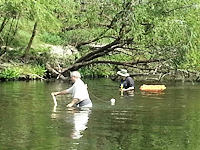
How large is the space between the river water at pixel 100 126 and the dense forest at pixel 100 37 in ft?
32.9

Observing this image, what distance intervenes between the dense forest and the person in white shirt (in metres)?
13.4

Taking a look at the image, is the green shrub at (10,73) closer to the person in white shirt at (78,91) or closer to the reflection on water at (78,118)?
the reflection on water at (78,118)

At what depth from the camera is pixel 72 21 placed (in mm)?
37156

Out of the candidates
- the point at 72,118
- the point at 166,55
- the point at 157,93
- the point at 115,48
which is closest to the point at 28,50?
the point at 115,48

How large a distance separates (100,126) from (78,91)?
3.53 meters

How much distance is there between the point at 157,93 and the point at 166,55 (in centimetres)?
551

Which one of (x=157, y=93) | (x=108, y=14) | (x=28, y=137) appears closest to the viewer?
(x=28, y=137)

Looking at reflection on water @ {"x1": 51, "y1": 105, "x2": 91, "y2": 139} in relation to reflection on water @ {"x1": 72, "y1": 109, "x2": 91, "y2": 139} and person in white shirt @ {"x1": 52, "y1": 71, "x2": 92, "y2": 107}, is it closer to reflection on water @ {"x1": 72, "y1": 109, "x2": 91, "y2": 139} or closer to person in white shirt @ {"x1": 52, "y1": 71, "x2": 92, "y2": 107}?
reflection on water @ {"x1": 72, "y1": 109, "x2": 91, "y2": 139}

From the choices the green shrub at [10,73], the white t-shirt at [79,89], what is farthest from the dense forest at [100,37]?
the white t-shirt at [79,89]

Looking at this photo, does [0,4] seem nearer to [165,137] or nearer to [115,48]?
[115,48]

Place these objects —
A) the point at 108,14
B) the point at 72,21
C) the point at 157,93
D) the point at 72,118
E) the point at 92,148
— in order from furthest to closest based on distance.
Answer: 1. the point at 72,21
2. the point at 108,14
3. the point at 157,93
4. the point at 72,118
5. the point at 92,148

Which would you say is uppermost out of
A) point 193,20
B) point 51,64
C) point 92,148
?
point 193,20

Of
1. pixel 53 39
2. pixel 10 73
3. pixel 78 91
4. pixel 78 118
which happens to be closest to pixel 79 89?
pixel 78 91

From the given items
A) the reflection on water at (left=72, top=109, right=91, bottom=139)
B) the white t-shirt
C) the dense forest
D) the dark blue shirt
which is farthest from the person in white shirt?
the dense forest
